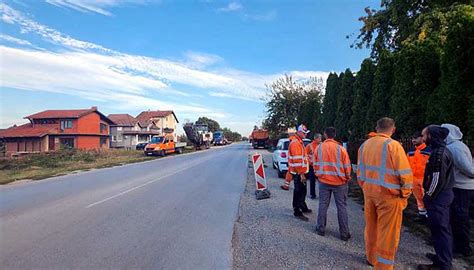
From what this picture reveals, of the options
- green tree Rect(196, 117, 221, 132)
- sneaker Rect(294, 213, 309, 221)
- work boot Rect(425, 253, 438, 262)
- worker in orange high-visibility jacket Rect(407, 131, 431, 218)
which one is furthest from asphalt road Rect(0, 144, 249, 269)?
green tree Rect(196, 117, 221, 132)

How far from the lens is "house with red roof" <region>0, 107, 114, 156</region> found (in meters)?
50.4

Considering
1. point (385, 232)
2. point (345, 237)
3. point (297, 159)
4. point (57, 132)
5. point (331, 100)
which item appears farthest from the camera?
point (57, 132)

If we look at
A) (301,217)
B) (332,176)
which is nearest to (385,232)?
(332,176)

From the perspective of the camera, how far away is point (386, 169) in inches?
165

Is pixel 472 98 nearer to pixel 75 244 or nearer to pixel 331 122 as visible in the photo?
pixel 75 244

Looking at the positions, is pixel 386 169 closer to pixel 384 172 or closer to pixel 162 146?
pixel 384 172

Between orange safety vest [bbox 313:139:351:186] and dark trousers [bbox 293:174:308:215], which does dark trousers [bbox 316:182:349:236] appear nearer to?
orange safety vest [bbox 313:139:351:186]

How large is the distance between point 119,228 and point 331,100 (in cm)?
1941

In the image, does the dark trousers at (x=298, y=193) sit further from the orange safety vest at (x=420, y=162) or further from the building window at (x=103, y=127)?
the building window at (x=103, y=127)

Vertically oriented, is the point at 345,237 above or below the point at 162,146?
below

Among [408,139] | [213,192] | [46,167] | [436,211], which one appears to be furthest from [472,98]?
[46,167]

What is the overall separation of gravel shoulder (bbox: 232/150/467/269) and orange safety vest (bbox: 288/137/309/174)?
1032mm

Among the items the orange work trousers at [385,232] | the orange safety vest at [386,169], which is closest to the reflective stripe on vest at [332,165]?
the orange safety vest at [386,169]

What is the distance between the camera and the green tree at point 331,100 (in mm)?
22703
